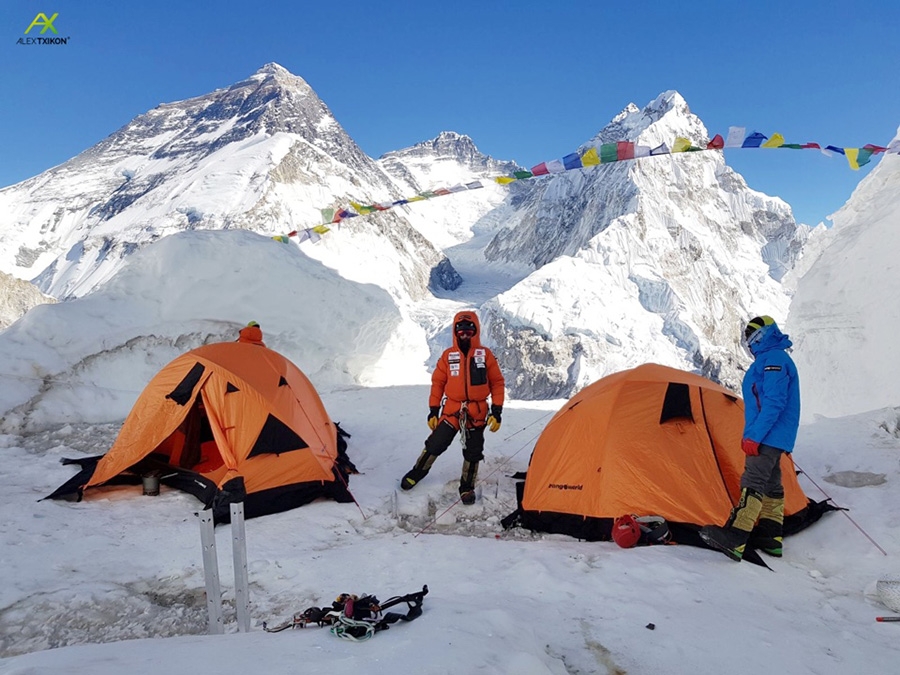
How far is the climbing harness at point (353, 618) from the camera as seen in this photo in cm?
234

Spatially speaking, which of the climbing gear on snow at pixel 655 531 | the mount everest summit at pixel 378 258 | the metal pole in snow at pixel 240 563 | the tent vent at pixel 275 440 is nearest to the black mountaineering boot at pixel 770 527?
the climbing gear on snow at pixel 655 531

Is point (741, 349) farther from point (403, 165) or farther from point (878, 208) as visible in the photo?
point (403, 165)

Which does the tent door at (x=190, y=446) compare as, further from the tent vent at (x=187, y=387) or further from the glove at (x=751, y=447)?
the glove at (x=751, y=447)

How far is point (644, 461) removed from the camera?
Answer: 4594mm

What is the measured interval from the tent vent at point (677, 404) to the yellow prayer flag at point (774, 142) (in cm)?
589

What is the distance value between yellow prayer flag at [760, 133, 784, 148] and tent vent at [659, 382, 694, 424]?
589cm

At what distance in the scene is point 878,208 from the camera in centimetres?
1017

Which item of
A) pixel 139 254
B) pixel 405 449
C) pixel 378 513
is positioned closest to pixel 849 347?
pixel 405 449

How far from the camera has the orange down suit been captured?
219 inches

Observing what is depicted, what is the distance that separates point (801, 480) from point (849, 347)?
6012mm

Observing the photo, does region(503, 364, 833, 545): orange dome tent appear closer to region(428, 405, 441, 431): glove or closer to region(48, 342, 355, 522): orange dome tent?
region(428, 405, 441, 431): glove

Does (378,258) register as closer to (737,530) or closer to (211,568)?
(737,530)

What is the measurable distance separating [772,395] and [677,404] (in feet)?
3.19

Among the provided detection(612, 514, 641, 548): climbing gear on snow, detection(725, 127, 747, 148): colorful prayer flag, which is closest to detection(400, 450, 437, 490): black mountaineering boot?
detection(612, 514, 641, 548): climbing gear on snow
